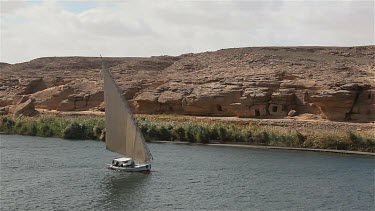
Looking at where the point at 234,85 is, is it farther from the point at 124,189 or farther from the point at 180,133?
the point at 124,189

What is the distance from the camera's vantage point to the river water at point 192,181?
2570 centimetres

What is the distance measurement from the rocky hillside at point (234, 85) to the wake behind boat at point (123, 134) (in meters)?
19.4

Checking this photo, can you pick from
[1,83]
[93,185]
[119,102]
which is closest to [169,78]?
[1,83]

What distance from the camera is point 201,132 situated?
4659 cm

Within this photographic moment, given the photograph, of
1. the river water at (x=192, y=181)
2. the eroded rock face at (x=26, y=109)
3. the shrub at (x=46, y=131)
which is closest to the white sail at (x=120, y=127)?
the river water at (x=192, y=181)

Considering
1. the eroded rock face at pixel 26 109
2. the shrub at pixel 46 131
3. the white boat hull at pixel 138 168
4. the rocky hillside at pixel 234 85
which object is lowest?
the white boat hull at pixel 138 168

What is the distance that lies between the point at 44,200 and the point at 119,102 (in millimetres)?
8926

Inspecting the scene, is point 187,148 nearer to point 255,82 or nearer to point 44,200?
point 255,82

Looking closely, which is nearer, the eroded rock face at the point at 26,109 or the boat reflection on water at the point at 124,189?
the boat reflection on water at the point at 124,189

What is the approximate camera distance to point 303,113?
1939 inches

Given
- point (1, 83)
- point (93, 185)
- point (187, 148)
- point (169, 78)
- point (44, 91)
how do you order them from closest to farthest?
point (93, 185) → point (187, 148) → point (169, 78) → point (44, 91) → point (1, 83)

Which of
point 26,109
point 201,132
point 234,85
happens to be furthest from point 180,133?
point 26,109

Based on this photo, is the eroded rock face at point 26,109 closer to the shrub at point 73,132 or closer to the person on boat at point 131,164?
the shrub at point 73,132

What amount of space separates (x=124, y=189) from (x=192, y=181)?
366cm
